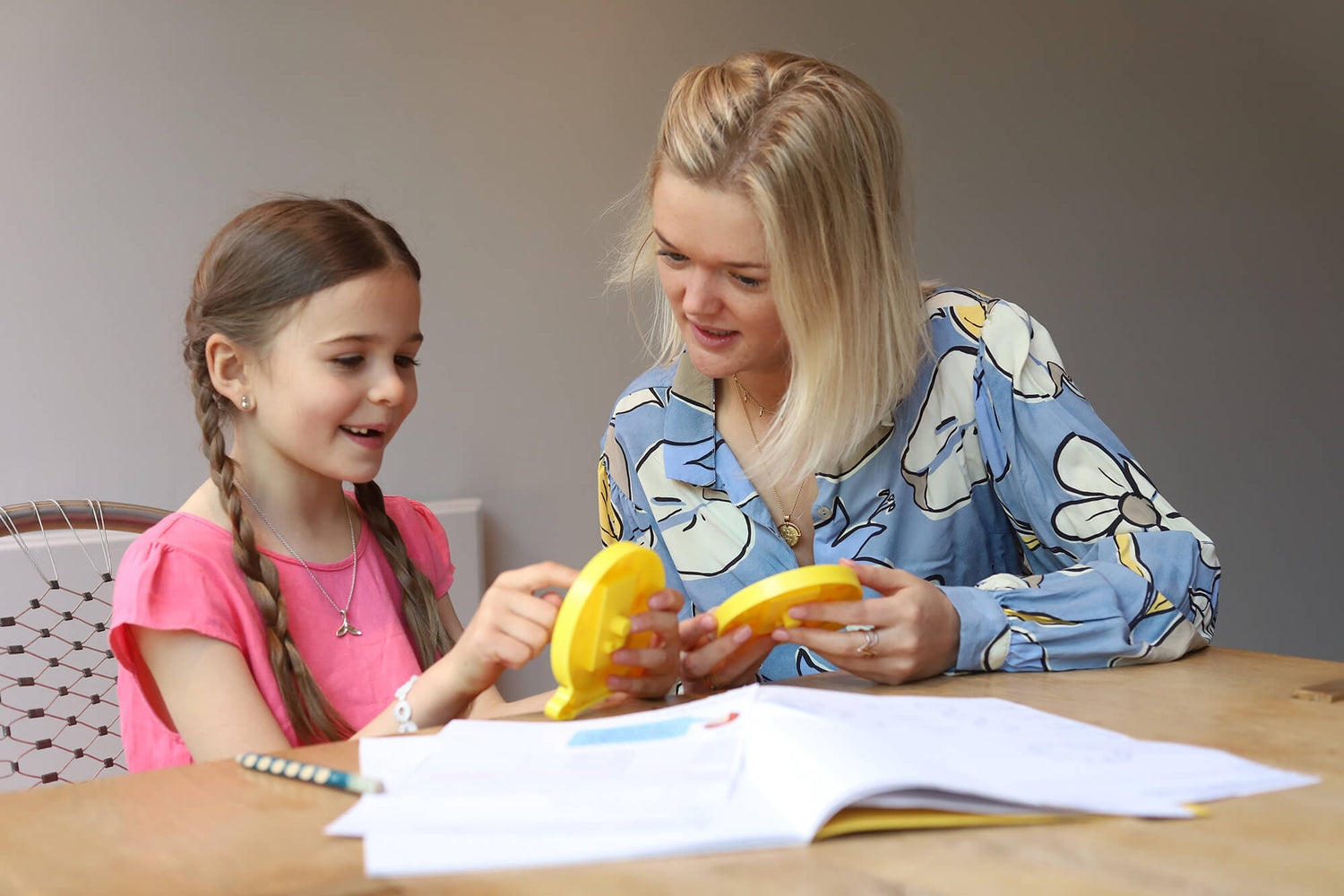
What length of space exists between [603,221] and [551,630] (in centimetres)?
175

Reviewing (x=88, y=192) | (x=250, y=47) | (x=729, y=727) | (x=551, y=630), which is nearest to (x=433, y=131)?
(x=250, y=47)

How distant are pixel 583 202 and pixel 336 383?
1432mm

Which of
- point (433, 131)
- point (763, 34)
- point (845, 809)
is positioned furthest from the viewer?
point (763, 34)

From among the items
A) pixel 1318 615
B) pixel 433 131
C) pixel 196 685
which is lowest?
pixel 1318 615

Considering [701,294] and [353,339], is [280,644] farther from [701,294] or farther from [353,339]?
[701,294]

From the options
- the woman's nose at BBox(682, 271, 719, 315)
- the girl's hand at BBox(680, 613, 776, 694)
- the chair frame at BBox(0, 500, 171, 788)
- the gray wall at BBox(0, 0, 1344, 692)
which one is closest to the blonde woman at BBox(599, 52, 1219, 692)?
the woman's nose at BBox(682, 271, 719, 315)

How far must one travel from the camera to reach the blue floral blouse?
103 centimetres

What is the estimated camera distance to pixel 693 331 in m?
1.20

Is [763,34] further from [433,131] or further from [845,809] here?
[845,809]

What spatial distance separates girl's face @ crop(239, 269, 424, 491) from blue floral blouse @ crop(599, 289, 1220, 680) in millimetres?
301

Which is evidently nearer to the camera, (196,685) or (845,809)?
(845,809)

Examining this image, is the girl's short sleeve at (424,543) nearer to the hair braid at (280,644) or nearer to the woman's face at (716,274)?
the hair braid at (280,644)

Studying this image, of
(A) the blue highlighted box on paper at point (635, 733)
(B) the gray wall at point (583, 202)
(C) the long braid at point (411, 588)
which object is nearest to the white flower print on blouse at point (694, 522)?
(C) the long braid at point (411, 588)

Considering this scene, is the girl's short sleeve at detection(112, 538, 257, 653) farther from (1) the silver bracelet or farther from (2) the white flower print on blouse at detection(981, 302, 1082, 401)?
(2) the white flower print on blouse at detection(981, 302, 1082, 401)
